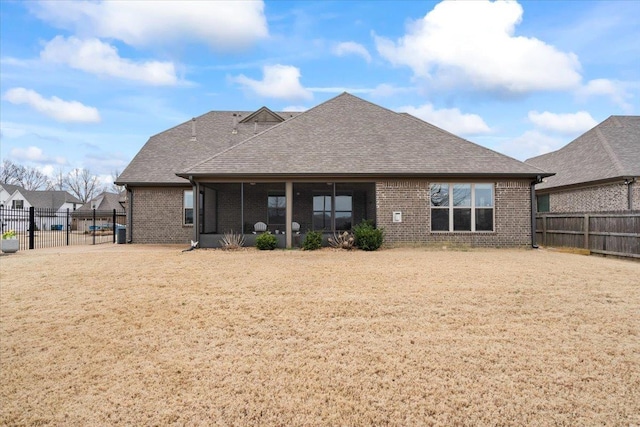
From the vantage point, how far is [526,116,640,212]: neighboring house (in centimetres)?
1702

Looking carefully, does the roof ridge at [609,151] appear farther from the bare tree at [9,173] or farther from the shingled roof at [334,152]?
the bare tree at [9,173]

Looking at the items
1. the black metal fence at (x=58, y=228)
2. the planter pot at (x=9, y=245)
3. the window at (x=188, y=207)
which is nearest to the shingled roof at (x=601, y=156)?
the window at (x=188, y=207)

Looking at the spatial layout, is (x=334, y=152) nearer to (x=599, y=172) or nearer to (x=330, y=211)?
(x=330, y=211)

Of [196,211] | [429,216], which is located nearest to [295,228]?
[196,211]

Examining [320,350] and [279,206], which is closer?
[320,350]

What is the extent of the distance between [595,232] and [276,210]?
42.9 feet

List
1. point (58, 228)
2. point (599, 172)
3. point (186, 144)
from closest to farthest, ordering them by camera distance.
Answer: point (599, 172)
point (186, 144)
point (58, 228)

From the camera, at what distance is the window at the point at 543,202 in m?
22.1

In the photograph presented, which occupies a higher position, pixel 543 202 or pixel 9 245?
pixel 543 202

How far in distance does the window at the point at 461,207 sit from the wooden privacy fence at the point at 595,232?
3121mm

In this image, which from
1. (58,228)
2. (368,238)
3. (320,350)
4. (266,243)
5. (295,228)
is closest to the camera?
(320,350)

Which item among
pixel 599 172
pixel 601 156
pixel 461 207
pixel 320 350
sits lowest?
pixel 320 350

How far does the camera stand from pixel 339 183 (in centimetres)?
1631

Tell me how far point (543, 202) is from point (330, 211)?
13.4 meters
